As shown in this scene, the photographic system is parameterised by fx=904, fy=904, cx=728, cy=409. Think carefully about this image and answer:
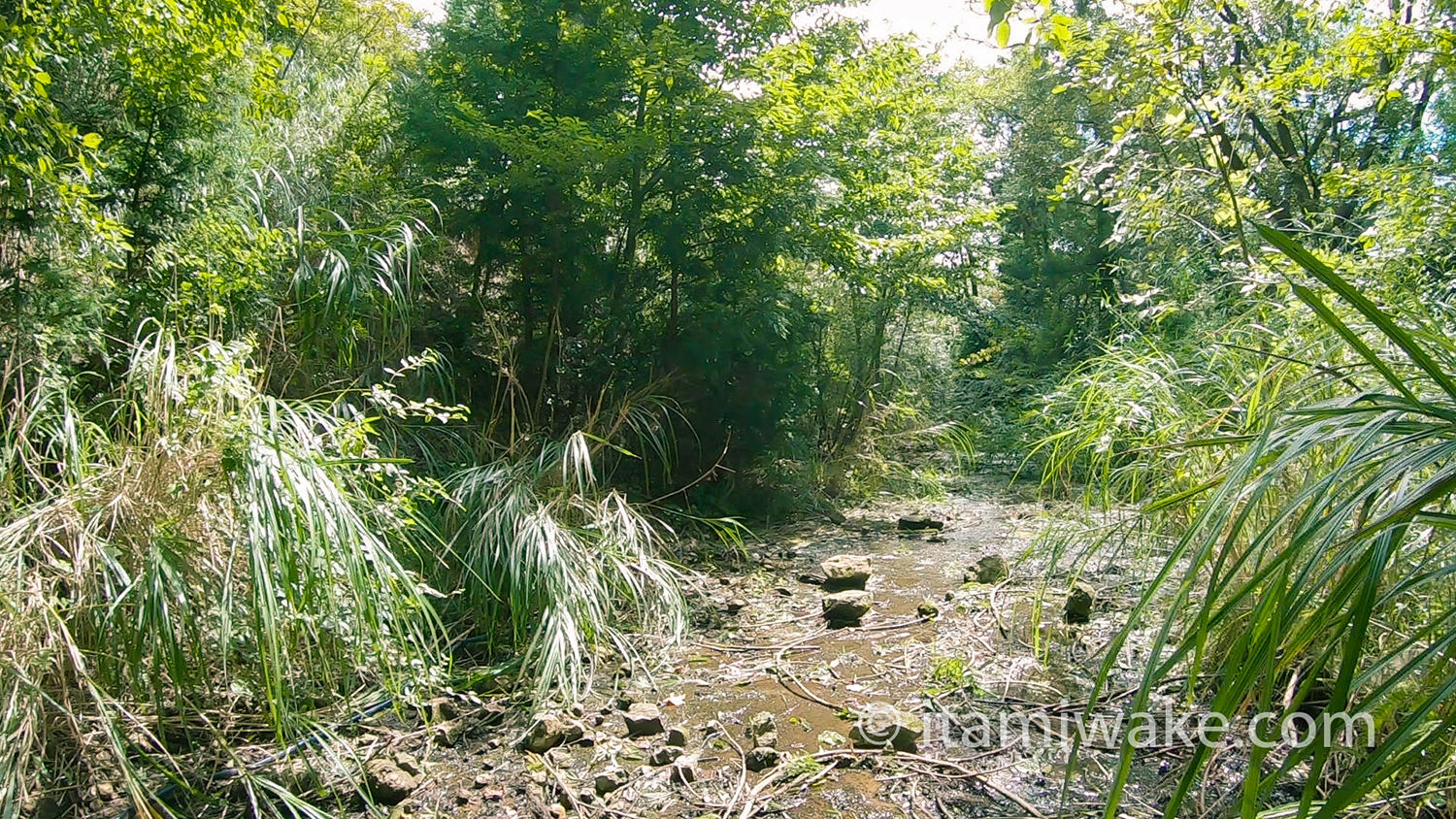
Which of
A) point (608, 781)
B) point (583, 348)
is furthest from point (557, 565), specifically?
point (583, 348)

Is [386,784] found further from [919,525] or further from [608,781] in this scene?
[919,525]

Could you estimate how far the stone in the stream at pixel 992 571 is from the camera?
4230mm

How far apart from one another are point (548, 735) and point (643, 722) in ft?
0.96

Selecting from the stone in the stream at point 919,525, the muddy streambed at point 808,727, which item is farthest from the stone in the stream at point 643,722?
the stone in the stream at point 919,525

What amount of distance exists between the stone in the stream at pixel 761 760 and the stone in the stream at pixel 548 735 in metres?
0.54

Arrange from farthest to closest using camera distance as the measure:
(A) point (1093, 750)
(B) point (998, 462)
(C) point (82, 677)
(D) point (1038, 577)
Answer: (B) point (998, 462)
(D) point (1038, 577)
(A) point (1093, 750)
(C) point (82, 677)

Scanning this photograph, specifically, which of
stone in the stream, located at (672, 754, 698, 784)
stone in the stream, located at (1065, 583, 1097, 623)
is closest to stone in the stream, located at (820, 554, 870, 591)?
stone in the stream, located at (1065, 583, 1097, 623)

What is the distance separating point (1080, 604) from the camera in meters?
3.49

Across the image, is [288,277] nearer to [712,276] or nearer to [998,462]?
[712,276]

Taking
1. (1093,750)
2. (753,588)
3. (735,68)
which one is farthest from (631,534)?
(735,68)

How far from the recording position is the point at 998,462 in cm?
876

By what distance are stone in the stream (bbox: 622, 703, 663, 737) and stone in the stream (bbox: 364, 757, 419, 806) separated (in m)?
0.68

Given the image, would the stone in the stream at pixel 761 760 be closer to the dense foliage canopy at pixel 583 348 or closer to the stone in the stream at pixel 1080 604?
the dense foliage canopy at pixel 583 348

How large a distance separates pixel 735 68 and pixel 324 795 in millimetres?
4399
